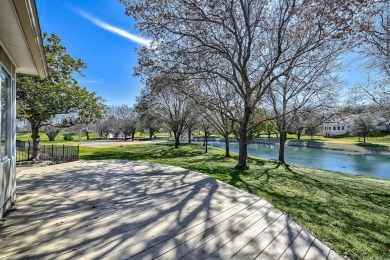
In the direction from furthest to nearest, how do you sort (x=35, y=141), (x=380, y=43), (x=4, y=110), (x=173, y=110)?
1. (x=173, y=110)
2. (x=35, y=141)
3. (x=380, y=43)
4. (x=4, y=110)

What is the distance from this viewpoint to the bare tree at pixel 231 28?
24.5 ft

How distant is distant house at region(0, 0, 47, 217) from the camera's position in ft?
9.37

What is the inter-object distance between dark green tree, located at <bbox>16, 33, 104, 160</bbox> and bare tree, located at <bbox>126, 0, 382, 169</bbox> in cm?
383

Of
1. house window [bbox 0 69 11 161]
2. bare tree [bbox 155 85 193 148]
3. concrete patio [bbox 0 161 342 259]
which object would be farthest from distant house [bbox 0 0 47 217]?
bare tree [bbox 155 85 193 148]

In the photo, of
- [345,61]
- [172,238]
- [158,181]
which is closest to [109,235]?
[172,238]

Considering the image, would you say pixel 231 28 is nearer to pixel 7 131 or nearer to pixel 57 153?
pixel 7 131

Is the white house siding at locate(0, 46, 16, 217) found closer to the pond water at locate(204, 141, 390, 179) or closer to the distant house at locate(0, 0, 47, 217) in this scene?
the distant house at locate(0, 0, 47, 217)

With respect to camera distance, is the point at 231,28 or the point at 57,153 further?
the point at 57,153

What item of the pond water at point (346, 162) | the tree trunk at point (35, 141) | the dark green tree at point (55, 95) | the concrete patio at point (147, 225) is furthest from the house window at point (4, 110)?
the pond water at point (346, 162)

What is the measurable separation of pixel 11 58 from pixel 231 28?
7313 mm

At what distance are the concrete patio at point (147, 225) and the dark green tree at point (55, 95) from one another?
15.8 ft

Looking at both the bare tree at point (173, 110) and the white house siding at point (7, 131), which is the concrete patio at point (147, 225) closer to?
the white house siding at point (7, 131)

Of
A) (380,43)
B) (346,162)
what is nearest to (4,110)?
(380,43)

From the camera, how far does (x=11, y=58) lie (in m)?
4.53
